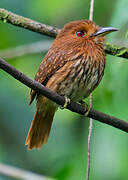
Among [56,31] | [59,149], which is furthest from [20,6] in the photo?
[59,149]

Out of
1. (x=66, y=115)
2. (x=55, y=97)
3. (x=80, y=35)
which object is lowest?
(x=66, y=115)

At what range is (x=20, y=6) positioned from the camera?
4957mm

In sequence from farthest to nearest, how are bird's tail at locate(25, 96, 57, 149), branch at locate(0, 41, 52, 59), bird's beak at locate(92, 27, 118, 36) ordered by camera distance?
branch at locate(0, 41, 52, 59) < bird's tail at locate(25, 96, 57, 149) < bird's beak at locate(92, 27, 118, 36)

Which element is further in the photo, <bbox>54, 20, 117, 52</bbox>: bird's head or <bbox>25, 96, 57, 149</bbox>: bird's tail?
<bbox>25, 96, 57, 149</bbox>: bird's tail

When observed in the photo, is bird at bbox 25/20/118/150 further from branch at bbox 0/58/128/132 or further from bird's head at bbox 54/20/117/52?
branch at bbox 0/58/128/132

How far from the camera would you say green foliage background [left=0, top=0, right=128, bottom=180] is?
11.8ft

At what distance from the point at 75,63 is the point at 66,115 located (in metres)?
1.74

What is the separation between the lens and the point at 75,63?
350 cm

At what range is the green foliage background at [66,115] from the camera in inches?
141

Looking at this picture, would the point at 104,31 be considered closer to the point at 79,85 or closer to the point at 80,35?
the point at 80,35

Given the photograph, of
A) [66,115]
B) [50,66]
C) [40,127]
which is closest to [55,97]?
[50,66]

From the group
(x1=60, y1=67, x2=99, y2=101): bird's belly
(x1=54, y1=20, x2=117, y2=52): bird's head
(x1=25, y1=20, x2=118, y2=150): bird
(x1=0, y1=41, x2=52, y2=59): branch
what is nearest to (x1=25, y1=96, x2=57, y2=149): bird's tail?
(x1=25, y1=20, x2=118, y2=150): bird

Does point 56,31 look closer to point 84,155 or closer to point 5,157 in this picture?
point 84,155

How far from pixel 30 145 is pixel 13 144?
1.73 m
